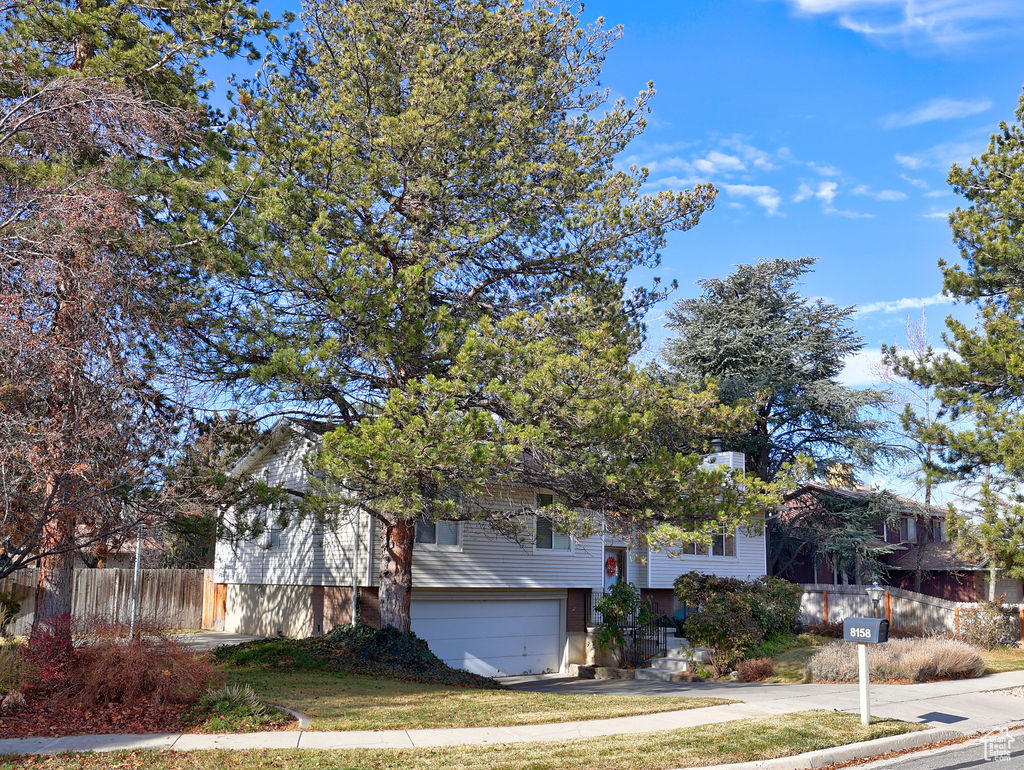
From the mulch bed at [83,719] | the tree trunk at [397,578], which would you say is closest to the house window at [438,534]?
the tree trunk at [397,578]

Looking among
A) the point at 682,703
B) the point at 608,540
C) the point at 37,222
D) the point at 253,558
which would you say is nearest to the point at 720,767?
the point at 682,703

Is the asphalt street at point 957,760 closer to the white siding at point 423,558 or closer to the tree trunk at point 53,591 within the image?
the white siding at point 423,558

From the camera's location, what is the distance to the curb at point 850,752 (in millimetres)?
9078

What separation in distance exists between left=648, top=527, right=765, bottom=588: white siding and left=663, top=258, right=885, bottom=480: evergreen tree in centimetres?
626

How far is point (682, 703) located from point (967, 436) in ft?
31.6

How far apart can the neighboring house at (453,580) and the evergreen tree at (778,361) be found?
1136cm

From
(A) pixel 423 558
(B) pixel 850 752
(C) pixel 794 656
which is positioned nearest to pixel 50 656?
(A) pixel 423 558

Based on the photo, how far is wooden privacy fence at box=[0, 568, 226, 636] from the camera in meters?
26.0

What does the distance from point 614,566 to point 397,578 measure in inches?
387

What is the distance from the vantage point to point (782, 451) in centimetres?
3622

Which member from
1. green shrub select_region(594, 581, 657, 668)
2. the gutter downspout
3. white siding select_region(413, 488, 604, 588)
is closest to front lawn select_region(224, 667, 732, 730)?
the gutter downspout

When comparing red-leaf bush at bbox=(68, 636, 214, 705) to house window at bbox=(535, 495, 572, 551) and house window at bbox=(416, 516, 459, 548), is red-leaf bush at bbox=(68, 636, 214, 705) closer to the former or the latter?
house window at bbox=(416, 516, 459, 548)

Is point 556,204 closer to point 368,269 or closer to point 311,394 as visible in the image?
point 368,269

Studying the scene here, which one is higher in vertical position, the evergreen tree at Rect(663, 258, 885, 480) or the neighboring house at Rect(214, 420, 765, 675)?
the evergreen tree at Rect(663, 258, 885, 480)
